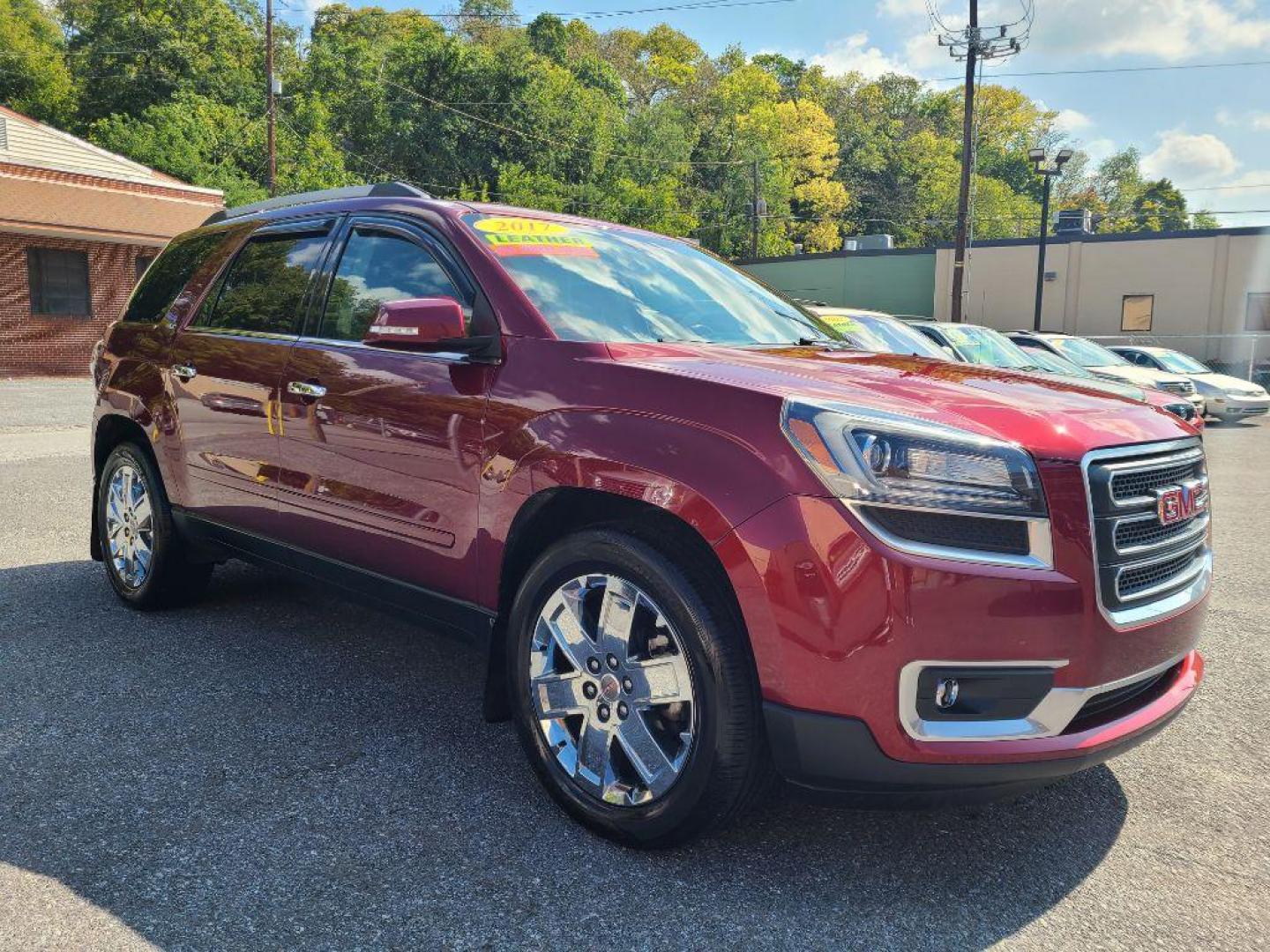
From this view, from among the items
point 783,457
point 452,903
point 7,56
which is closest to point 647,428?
point 783,457

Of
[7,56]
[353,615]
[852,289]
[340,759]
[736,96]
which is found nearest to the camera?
[340,759]

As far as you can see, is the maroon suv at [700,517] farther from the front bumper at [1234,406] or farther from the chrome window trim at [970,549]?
the front bumper at [1234,406]

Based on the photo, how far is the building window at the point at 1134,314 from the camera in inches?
1481

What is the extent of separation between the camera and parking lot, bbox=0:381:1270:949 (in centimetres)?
249

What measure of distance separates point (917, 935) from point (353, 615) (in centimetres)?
339

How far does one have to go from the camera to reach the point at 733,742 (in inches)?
102

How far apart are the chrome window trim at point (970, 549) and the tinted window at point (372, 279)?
1.78 m

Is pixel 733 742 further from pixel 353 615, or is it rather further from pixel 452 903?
pixel 353 615

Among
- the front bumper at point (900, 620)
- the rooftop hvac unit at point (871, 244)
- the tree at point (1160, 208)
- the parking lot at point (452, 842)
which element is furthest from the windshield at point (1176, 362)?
the tree at point (1160, 208)

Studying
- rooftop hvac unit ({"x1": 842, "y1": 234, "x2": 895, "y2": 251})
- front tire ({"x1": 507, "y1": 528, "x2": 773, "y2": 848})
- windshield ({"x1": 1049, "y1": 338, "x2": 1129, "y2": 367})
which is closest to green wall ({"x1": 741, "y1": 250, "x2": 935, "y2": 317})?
rooftop hvac unit ({"x1": 842, "y1": 234, "x2": 895, "y2": 251})

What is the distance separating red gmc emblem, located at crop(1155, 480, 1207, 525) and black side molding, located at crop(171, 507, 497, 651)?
6.32ft

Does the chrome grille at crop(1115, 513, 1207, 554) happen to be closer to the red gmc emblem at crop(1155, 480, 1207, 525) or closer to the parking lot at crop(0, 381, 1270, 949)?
the red gmc emblem at crop(1155, 480, 1207, 525)

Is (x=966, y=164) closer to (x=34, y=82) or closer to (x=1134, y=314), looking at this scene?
(x=1134, y=314)

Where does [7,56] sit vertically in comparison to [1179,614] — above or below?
above
